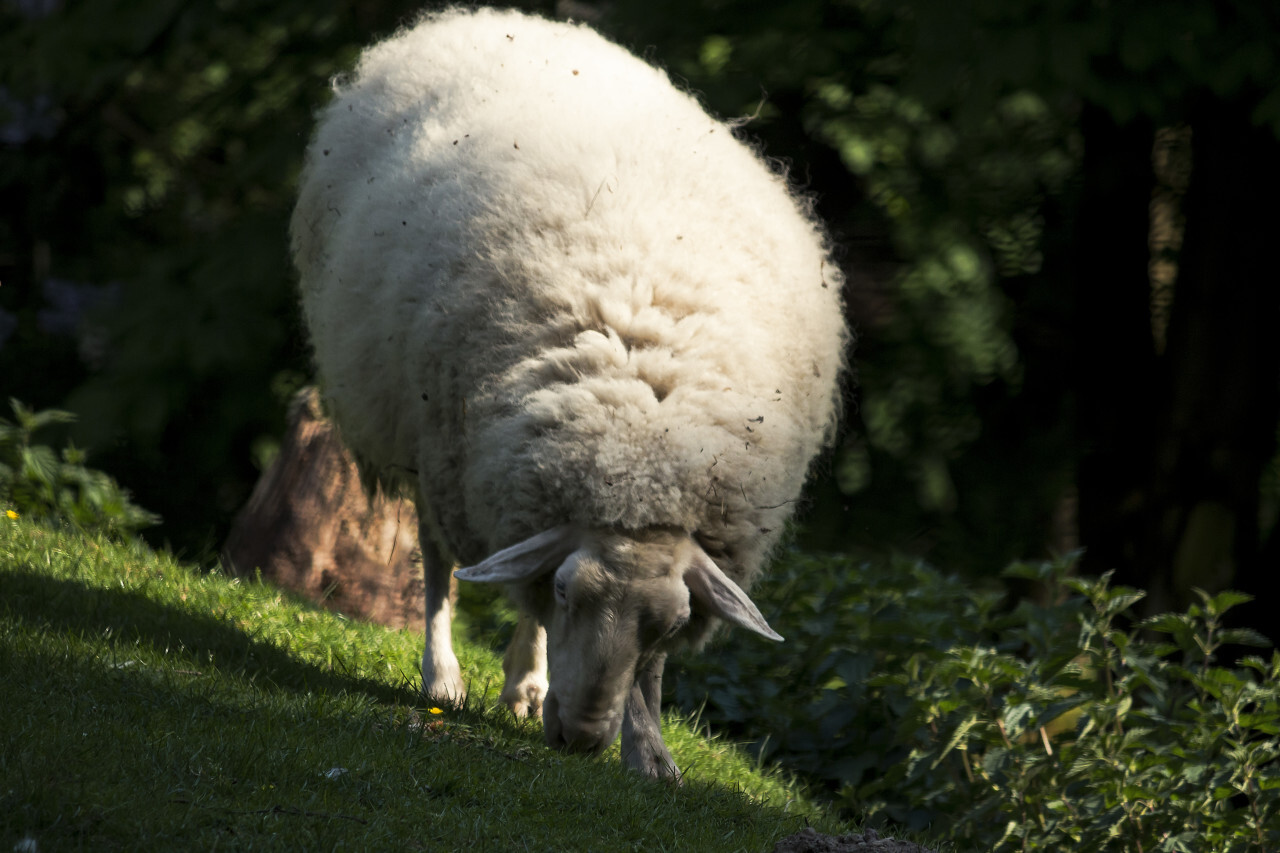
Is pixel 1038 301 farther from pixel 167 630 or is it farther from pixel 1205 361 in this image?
pixel 167 630

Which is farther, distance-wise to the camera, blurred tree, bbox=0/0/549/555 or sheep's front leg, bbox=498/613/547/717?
blurred tree, bbox=0/0/549/555

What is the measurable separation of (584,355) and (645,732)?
1.25 meters

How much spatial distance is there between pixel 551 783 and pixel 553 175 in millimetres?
1801

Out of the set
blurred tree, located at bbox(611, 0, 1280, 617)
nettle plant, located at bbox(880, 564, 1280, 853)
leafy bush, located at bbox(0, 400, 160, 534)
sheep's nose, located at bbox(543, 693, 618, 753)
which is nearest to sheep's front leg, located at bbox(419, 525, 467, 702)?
sheep's nose, located at bbox(543, 693, 618, 753)

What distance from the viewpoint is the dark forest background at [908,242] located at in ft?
20.0

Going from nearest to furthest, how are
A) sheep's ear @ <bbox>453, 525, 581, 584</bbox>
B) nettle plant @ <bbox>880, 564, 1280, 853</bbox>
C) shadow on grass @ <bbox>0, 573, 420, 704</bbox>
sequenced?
sheep's ear @ <bbox>453, 525, 581, 584</bbox> < shadow on grass @ <bbox>0, 573, 420, 704</bbox> < nettle plant @ <bbox>880, 564, 1280, 853</bbox>

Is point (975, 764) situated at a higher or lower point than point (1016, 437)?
lower

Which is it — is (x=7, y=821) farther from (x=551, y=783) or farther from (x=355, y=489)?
(x=355, y=489)

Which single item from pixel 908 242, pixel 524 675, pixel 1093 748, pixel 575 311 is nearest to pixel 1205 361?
pixel 908 242

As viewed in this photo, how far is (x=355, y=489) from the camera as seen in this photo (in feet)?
19.8

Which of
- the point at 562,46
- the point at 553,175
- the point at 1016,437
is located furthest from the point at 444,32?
the point at 1016,437

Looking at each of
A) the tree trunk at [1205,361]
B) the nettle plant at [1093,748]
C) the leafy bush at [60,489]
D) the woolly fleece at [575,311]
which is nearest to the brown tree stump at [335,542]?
the leafy bush at [60,489]

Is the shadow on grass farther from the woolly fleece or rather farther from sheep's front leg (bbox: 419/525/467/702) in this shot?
the woolly fleece

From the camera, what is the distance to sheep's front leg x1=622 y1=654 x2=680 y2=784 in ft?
12.8
